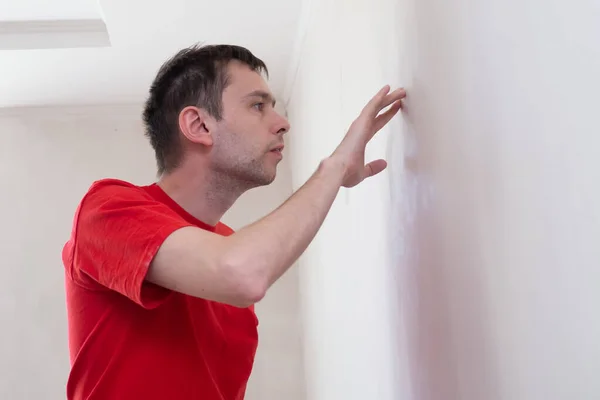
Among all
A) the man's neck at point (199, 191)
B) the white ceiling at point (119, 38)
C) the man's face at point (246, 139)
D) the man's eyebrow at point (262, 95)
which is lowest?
the man's neck at point (199, 191)

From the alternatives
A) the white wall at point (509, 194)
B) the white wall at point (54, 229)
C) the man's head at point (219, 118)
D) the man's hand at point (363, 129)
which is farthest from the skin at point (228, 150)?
the white wall at point (54, 229)

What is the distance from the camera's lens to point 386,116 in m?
0.95

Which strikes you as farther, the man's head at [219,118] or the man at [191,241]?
the man's head at [219,118]

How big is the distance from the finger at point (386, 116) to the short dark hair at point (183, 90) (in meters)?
0.29

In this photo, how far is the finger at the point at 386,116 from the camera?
93 cm

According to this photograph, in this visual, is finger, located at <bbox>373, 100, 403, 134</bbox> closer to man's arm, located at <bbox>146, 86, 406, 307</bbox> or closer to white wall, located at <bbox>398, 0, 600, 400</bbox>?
white wall, located at <bbox>398, 0, 600, 400</bbox>

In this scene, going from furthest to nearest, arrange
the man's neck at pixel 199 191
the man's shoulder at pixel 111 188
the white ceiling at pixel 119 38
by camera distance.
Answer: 1. the white ceiling at pixel 119 38
2. the man's neck at pixel 199 191
3. the man's shoulder at pixel 111 188

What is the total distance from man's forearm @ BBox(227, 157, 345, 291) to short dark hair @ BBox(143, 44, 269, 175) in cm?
33

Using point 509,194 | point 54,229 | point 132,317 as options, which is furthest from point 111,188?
point 54,229

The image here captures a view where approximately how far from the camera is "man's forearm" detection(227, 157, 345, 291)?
0.67m

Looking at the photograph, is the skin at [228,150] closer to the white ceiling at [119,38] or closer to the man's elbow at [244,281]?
the man's elbow at [244,281]

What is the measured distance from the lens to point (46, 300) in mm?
2580

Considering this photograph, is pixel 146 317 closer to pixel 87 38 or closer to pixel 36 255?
pixel 87 38

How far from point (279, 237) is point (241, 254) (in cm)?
6
